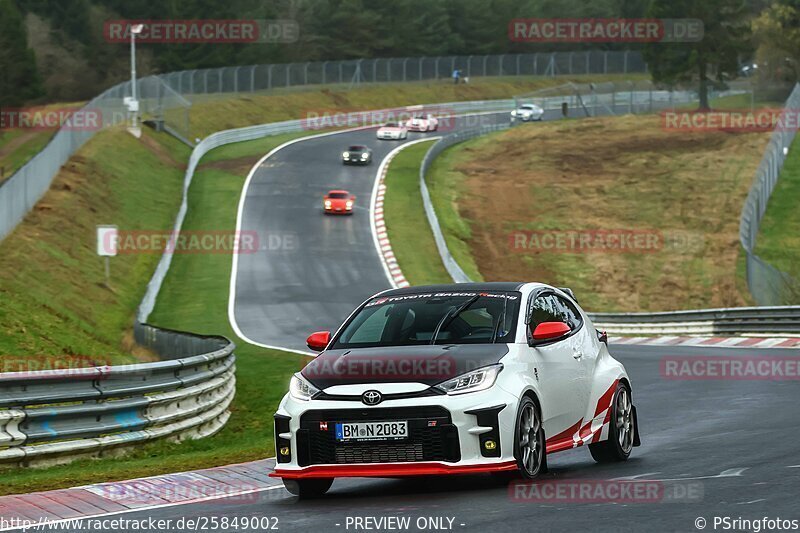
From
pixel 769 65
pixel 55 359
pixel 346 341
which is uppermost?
pixel 346 341

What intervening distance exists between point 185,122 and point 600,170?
75.6 feet

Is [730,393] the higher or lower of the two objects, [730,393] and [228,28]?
the higher

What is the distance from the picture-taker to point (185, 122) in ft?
250

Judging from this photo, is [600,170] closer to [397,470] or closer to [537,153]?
[537,153]

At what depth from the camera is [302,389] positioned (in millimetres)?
10234

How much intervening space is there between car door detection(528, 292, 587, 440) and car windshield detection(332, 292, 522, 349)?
27 cm

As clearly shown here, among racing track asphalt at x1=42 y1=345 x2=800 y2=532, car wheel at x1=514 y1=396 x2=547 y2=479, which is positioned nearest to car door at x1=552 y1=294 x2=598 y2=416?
racing track asphalt at x1=42 y1=345 x2=800 y2=532

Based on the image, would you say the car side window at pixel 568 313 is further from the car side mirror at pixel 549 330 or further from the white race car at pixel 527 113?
the white race car at pixel 527 113

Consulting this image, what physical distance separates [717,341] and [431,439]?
81.6 ft

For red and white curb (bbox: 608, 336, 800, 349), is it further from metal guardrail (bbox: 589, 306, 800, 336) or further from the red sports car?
the red sports car

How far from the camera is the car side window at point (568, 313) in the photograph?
1184 cm

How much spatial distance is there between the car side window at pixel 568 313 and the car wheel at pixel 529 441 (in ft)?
5.12

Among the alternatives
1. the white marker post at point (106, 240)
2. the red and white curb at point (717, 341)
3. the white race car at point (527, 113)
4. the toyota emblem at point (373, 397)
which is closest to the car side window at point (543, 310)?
the toyota emblem at point (373, 397)

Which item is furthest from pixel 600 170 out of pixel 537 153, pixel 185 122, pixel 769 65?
pixel 769 65
